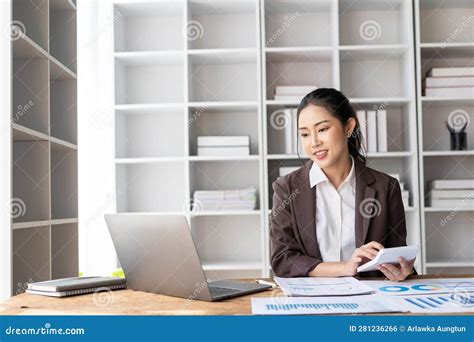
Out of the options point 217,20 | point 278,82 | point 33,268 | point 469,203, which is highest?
point 217,20

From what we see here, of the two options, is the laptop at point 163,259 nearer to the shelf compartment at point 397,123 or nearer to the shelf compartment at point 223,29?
the shelf compartment at point 397,123

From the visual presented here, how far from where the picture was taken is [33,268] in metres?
2.55

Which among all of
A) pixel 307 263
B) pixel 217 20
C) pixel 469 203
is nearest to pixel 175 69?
pixel 217 20

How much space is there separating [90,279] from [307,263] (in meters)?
0.72

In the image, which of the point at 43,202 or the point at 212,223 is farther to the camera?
the point at 212,223

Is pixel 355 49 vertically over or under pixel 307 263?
over

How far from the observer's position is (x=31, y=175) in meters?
2.56

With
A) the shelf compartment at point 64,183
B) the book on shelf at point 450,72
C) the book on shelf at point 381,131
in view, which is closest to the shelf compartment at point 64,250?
the shelf compartment at point 64,183

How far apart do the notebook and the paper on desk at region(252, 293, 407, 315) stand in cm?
48

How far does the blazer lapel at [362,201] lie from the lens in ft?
7.36

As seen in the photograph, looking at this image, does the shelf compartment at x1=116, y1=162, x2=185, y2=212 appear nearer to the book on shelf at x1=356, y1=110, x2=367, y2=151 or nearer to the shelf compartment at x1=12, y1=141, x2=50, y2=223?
the book on shelf at x1=356, y1=110, x2=367, y2=151

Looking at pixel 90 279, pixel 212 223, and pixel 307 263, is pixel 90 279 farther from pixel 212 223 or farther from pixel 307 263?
pixel 212 223

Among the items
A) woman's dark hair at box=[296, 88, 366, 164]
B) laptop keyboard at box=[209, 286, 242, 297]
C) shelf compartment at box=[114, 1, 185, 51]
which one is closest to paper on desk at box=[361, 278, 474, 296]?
laptop keyboard at box=[209, 286, 242, 297]

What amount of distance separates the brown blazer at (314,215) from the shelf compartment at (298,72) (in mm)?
1694
